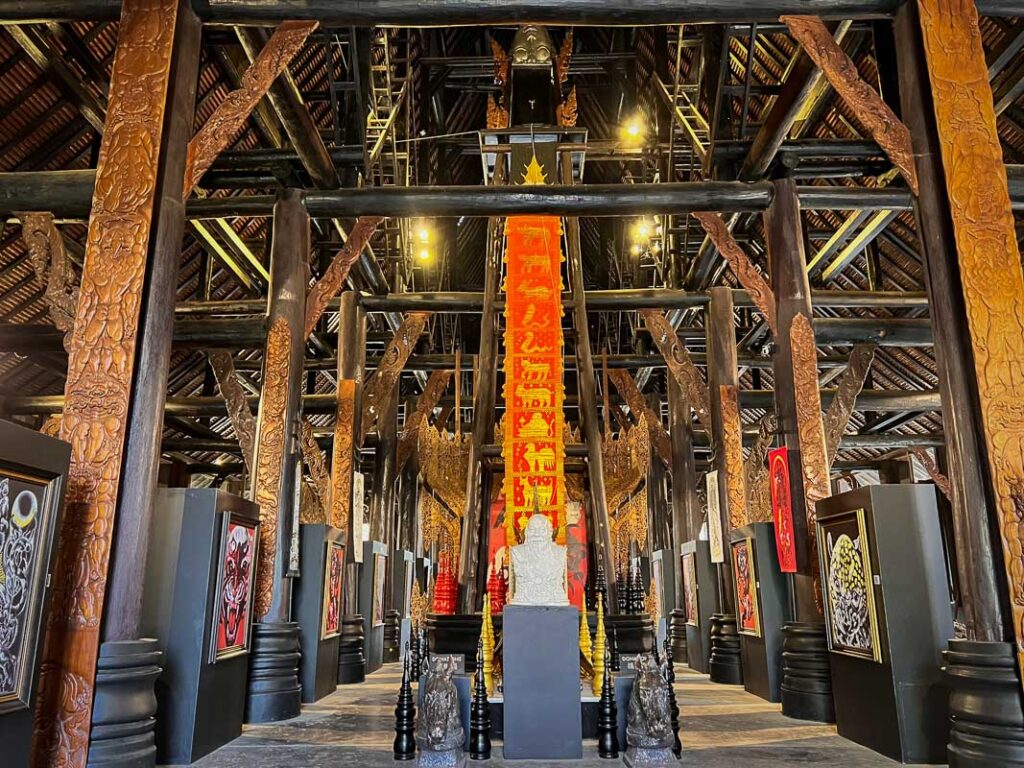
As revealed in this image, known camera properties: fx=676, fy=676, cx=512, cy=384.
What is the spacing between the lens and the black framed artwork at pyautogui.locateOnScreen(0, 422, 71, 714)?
2418 millimetres

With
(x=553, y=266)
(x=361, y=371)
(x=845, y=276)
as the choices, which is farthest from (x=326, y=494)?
(x=845, y=276)

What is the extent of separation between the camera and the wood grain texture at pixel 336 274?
20.7 ft

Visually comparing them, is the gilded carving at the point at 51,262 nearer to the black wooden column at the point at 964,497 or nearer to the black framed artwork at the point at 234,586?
the black framed artwork at the point at 234,586

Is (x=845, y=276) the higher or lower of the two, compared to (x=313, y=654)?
higher

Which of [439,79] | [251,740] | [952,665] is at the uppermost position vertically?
[439,79]

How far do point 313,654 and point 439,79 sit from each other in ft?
31.2

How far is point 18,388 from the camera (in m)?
11.0

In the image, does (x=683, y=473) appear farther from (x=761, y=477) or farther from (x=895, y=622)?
(x=895, y=622)

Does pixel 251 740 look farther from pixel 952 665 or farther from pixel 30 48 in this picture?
pixel 30 48

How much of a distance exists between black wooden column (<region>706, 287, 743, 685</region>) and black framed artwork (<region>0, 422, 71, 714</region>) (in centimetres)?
693

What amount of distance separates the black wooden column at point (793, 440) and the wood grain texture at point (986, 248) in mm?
2070

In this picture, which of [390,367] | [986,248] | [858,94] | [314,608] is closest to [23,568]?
[314,608]

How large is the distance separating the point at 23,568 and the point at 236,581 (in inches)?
83.8

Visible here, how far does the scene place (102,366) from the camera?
3.49 metres
